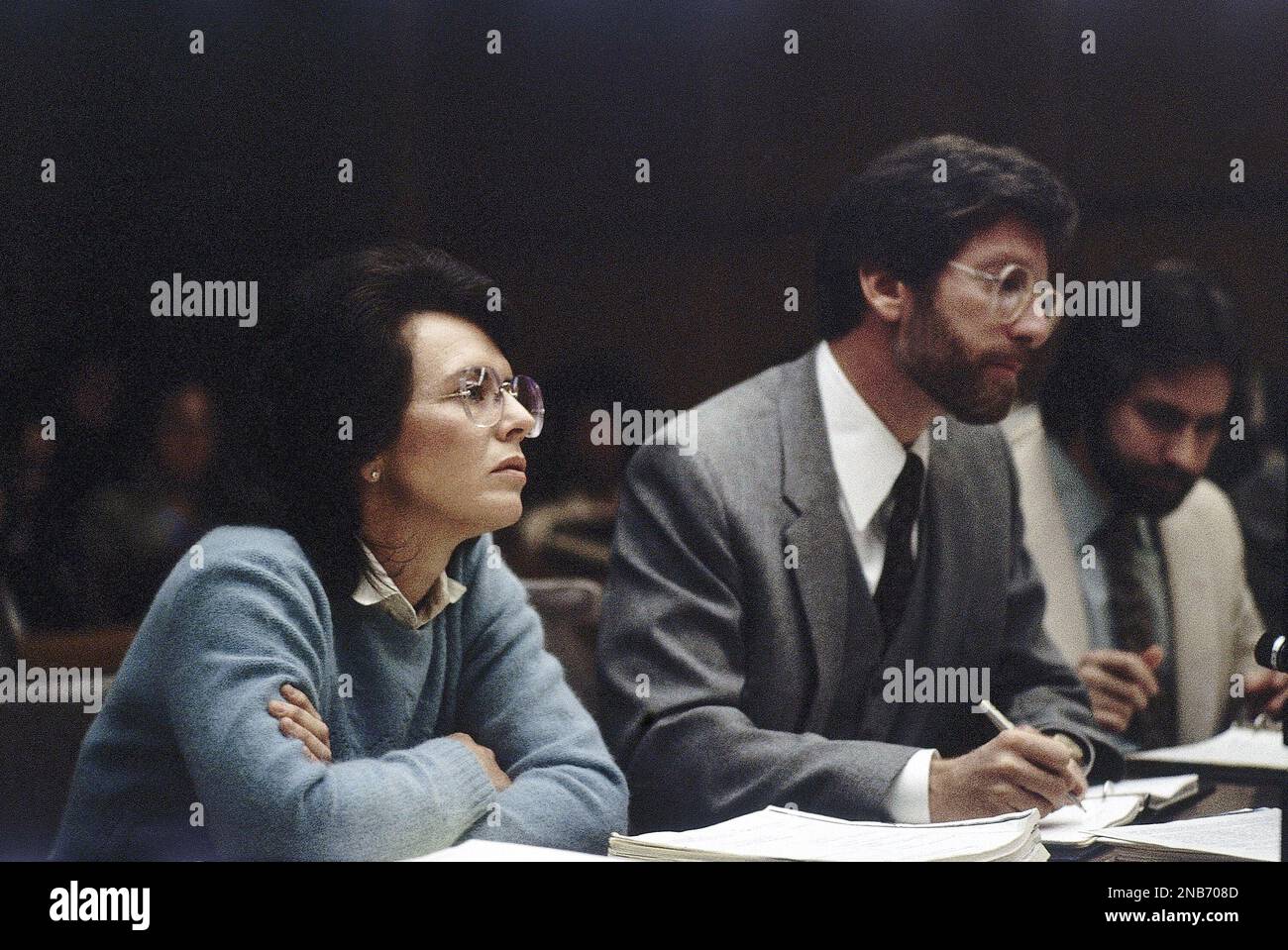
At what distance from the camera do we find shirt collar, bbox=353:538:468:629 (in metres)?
2.55

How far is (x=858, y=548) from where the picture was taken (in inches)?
108

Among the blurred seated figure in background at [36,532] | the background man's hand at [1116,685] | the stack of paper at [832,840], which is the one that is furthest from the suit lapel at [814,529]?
the blurred seated figure in background at [36,532]

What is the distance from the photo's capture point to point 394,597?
2.57 metres

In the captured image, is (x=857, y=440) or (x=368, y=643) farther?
(x=857, y=440)

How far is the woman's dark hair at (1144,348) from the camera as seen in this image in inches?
111

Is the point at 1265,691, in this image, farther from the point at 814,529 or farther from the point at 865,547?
the point at 814,529

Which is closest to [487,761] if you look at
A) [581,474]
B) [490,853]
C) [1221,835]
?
[490,853]

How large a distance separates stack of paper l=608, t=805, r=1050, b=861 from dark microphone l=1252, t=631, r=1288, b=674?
0.51 m

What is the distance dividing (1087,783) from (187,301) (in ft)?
6.52

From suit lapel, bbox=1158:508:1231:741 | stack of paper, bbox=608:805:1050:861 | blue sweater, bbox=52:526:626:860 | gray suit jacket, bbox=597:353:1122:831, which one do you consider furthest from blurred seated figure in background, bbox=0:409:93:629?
suit lapel, bbox=1158:508:1231:741

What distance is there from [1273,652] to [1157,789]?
345 mm

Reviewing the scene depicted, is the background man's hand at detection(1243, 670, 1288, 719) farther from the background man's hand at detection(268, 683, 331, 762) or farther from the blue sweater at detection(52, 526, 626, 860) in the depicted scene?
the background man's hand at detection(268, 683, 331, 762)
